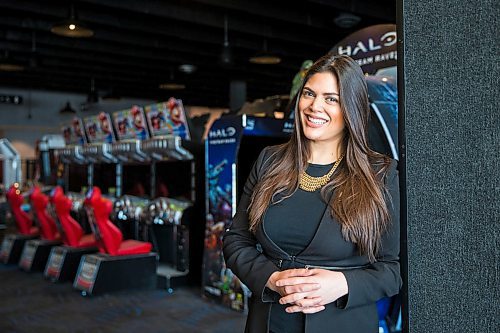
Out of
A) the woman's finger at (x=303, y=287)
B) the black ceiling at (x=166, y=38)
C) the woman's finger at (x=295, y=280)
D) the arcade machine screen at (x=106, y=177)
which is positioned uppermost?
the black ceiling at (x=166, y=38)

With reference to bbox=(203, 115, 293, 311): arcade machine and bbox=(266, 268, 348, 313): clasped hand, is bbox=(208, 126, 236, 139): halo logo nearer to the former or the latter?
bbox=(203, 115, 293, 311): arcade machine

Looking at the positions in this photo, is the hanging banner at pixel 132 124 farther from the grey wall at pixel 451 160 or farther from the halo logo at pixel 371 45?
the grey wall at pixel 451 160

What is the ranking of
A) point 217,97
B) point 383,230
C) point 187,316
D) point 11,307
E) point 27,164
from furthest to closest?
point 217,97 < point 27,164 < point 11,307 < point 187,316 < point 383,230

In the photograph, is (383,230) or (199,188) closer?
(383,230)

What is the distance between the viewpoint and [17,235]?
713 cm

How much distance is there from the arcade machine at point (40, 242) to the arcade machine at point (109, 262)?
1310mm

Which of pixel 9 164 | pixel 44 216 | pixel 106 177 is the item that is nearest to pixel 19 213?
pixel 44 216

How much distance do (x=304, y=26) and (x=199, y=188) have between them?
371 centimetres

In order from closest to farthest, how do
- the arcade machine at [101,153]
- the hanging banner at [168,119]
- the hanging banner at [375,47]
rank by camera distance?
the hanging banner at [375,47] → the hanging banner at [168,119] → the arcade machine at [101,153]

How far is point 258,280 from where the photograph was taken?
4.09 ft

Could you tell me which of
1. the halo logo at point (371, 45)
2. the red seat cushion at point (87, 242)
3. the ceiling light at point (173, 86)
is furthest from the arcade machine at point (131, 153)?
the ceiling light at point (173, 86)

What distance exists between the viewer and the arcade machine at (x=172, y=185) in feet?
17.6

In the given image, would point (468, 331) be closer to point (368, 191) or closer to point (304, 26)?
point (368, 191)

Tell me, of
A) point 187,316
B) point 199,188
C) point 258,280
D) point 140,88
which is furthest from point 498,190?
point 140,88
